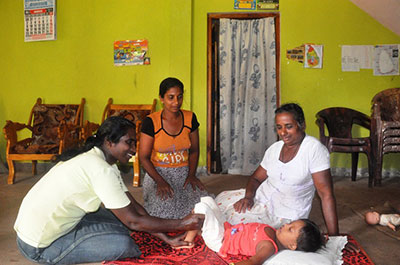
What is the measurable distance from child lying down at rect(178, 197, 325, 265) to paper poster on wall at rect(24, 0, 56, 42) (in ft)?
13.7

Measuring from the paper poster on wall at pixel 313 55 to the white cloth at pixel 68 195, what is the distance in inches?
155

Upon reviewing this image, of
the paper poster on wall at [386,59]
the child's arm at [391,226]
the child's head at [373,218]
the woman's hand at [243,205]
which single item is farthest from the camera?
the paper poster on wall at [386,59]

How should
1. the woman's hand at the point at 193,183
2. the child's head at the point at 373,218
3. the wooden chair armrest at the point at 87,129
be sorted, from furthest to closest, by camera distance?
the wooden chair armrest at the point at 87,129, the woman's hand at the point at 193,183, the child's head at the point at 373,218

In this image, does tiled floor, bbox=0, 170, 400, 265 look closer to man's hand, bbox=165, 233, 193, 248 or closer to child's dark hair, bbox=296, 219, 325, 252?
child's dark hair, bbox=296, 219, 325, 252

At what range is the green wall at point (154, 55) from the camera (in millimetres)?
5129

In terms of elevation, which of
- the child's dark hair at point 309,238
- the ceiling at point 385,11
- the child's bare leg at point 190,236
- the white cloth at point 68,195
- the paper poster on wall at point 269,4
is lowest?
the child's bare leg at point 190,236

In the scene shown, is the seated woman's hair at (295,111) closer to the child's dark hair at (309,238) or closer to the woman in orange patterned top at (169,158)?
the child's dark hair at (309,238)

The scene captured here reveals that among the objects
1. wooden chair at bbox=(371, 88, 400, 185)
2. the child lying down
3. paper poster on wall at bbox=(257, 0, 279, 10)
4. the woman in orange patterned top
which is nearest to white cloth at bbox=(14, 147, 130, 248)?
the child lying down

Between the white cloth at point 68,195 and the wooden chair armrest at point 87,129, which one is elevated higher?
the wooden chair armrest at point 87,129

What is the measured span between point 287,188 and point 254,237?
492 mm

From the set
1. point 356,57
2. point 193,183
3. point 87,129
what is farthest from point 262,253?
point 356,57

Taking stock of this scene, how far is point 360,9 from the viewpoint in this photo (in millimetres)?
5066

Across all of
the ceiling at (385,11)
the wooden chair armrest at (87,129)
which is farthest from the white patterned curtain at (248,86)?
the wooden chair armrest at (87,129)

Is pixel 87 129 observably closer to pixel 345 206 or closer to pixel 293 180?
pixel 293 180
